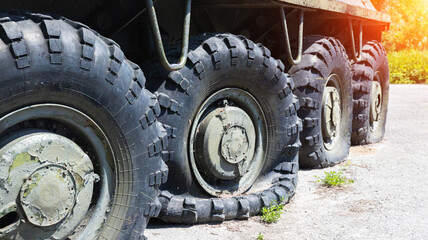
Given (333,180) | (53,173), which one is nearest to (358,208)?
(333,180)

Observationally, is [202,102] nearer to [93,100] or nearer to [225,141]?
[225,141]

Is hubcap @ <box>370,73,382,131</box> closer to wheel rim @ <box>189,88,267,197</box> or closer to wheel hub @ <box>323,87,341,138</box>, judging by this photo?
wheel hub @ <box>323,87,341,138</box>

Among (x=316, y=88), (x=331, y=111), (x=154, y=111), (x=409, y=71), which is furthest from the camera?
(x=409, y=71)

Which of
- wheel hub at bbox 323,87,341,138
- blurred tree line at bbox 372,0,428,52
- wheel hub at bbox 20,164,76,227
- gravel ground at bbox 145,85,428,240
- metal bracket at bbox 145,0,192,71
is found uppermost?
blurred tree line at bbox 372,0,428,52

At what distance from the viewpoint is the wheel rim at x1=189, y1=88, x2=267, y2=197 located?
12.6 ft

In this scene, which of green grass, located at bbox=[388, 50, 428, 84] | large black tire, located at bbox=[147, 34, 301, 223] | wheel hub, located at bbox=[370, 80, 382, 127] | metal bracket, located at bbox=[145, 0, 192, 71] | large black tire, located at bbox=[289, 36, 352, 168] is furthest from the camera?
green grass, located at bbox=[388, 50, 428, 84]

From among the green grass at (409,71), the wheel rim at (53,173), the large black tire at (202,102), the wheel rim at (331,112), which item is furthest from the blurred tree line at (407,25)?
the wheel rim at (53,173)

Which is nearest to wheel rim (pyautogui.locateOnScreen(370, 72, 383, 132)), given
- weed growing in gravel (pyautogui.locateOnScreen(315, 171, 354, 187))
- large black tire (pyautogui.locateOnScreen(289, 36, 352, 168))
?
large black tire (pyautogui.locateOnScreen(289, 36, 352, 168))

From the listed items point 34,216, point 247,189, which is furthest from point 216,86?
point 34,216

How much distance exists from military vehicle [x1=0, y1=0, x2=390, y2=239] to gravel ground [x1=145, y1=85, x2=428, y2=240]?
13 cm

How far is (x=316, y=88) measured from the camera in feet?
17.2

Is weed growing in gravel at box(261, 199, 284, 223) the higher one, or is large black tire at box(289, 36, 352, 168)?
large black tire at box(289, 36, 352, 168)

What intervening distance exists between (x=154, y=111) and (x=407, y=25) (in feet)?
80.5

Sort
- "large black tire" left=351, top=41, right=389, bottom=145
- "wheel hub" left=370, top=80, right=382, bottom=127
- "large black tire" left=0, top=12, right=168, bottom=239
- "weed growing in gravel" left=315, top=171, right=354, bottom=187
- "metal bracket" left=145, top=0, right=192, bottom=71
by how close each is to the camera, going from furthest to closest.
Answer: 1. "wheel hub" left=370, top=80, right=382, bottom=127
2. "large black tire" left=351, top=41, right=389, bottom=145
3. "weed growing in gravel" left=315, top=171, right=354, bottom=187
4. "metal bracket" left=145, top=0, right=192, bottom=71
5. "large black tire" left=0, top=12, right=168, bottom=239
